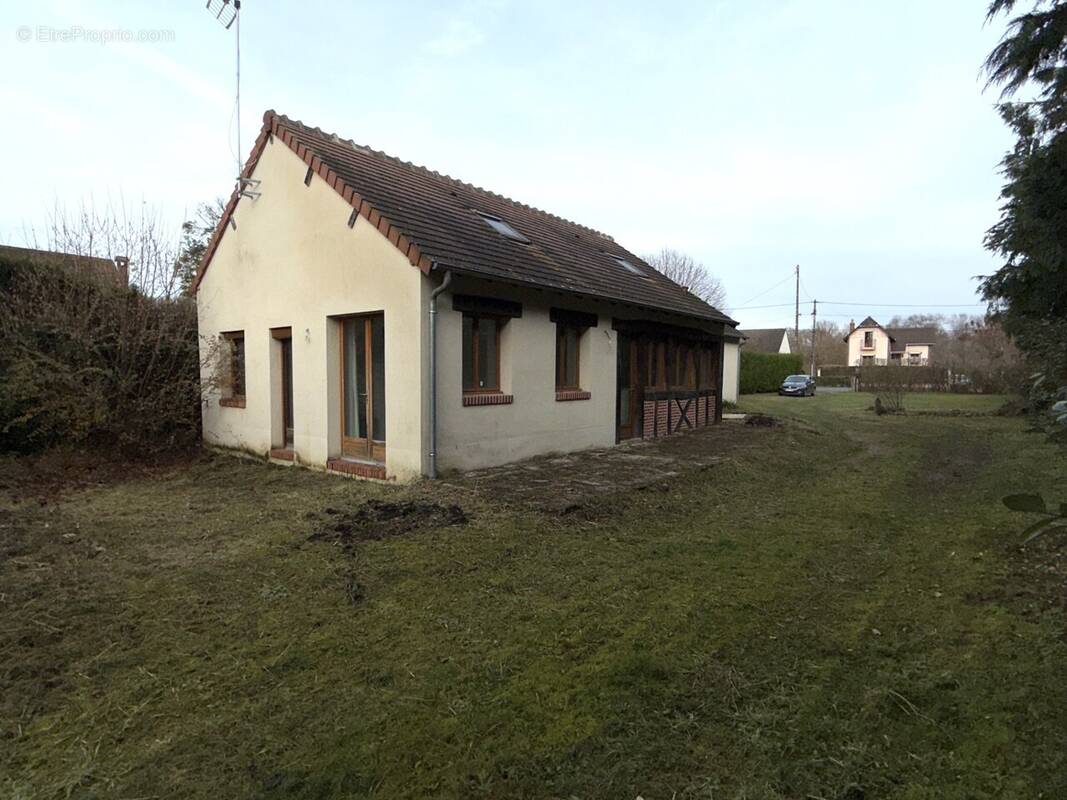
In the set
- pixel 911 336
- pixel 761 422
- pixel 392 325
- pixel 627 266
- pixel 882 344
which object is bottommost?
pixel 761 422

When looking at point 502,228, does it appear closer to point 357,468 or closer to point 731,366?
point 357,468

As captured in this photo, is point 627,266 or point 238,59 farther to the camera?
point 627,266

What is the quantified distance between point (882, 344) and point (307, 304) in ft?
237

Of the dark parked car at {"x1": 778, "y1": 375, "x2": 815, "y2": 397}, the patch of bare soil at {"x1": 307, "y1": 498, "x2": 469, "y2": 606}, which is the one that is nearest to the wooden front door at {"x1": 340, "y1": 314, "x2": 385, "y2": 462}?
the patch of bare soil at {"x1": 307, "y1": 498, "x2": 469, "y2": 606}

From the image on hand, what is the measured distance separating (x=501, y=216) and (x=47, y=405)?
809 centimetres

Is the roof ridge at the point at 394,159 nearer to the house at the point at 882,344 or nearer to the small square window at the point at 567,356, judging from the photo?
the small square window at the point at 567,356

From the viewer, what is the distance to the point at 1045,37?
7.04m

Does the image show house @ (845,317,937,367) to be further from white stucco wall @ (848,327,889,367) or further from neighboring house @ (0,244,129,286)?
neighboring house @ (0,244,129,286)

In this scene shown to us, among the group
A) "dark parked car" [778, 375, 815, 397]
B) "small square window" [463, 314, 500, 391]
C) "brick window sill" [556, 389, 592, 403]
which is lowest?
"dark parked car" [778, 375, 815, 397]

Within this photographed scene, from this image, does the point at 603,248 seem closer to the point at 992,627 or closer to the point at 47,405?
the point at 47,405

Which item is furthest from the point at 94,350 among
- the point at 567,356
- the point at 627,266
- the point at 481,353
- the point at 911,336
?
the point at 911,336

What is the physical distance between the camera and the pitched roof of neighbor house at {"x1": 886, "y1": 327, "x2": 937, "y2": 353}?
2751 inches

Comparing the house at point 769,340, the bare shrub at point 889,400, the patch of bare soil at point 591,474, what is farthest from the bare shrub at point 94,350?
the house at point 769,340

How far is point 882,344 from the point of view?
222 feet
